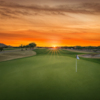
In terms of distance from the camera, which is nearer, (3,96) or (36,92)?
(3,96)

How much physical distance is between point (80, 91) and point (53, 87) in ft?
7.52

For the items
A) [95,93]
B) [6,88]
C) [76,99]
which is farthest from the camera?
[6,88]

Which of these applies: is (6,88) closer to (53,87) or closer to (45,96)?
(45,96)

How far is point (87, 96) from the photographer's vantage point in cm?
571

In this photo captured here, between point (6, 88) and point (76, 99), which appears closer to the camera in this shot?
point (76, 99)

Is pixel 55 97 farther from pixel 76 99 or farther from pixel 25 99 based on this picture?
pixel 25 99

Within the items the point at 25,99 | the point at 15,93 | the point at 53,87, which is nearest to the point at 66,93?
the point at 53,87

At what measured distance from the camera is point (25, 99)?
17.9 ft

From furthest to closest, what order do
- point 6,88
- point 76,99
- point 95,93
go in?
1. point 6,88
2. point 95,93
3. point 76,99

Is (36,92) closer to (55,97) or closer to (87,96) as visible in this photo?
(55,97)

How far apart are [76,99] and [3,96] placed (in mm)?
5385

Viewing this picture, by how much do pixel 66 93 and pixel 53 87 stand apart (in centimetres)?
134

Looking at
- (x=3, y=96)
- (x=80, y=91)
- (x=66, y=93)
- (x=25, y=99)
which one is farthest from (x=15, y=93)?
(x=80, y=91)

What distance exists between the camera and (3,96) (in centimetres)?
578
